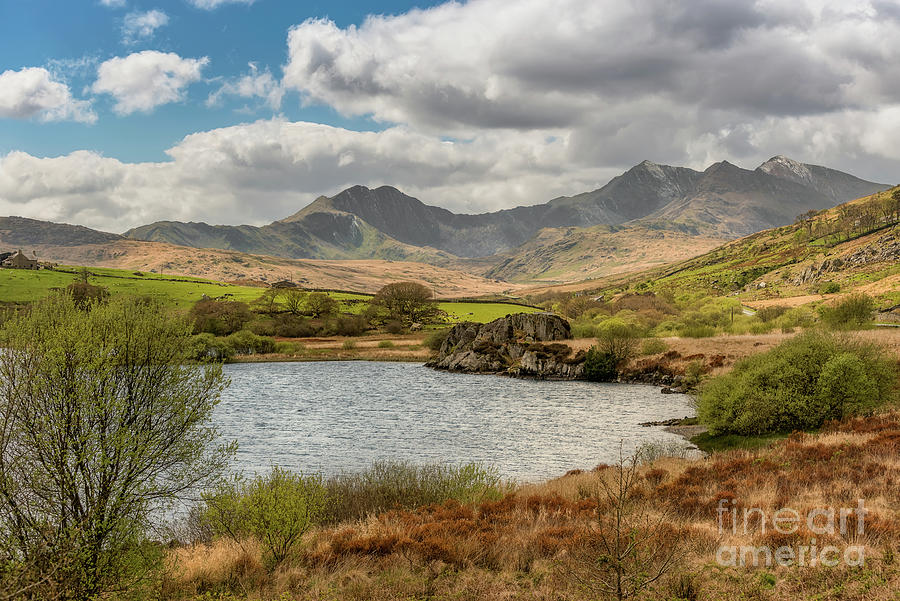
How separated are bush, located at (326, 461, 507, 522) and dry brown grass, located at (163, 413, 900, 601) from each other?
2302mm

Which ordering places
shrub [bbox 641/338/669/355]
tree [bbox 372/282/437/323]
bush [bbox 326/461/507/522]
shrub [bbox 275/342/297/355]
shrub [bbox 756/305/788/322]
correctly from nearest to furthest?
bush [bbox 326/461/507/522] < shrub [bbox 641/338/669/355] < shrub [bbox 756/305/788/322] < shrub [bbox 275/342/297/355] < tree [bbox 372/282/437/323]

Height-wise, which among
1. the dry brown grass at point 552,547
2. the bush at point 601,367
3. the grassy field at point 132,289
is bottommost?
the bush at point 601,367

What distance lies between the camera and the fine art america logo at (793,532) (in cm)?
1394

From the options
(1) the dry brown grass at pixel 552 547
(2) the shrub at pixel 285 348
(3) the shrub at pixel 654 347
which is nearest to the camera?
(1) the dry brown grass at pixel 552 547

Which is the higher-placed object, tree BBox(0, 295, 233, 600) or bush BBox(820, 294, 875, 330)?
bush BBox(820, 294, 875, 330)

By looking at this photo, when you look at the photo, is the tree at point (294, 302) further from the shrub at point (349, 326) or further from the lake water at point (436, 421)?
the lake water at point (436, 421)

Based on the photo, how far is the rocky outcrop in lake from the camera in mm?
96125

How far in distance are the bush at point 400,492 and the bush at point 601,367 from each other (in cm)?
6381

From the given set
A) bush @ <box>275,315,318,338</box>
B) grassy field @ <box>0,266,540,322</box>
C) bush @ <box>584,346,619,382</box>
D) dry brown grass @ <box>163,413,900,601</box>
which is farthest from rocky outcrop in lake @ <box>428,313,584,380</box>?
dry brown grass @ <box>163,413,900,601</box>

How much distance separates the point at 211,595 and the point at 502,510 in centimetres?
1114

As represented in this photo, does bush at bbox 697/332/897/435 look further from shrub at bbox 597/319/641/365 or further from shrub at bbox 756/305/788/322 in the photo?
shrub at bbox 756/305/788/322

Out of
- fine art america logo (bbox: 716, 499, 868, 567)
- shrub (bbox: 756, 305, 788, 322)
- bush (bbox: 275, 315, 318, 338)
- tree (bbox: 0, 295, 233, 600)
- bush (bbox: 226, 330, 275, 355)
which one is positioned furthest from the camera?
bush (bbox: 275, 315, 318, 338)

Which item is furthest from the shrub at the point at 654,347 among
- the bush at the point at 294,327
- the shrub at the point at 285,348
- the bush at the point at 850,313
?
the bush at the point at 294,327

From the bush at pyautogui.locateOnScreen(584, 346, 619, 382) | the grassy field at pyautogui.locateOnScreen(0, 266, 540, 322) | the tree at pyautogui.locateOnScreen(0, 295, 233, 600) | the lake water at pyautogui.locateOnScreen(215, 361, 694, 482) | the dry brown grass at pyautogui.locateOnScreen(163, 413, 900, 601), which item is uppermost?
the grassy field at pyautogui.locateOnScreen(0, 266, 540, 322)
